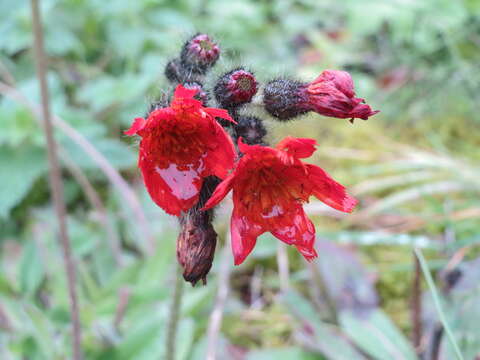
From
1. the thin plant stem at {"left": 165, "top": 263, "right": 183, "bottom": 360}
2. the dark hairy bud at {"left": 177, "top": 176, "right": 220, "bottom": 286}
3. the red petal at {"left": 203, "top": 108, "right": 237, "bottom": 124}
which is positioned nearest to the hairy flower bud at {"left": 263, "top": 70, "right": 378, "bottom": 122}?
the red petal at {"left": 203, "top": 108, "right": 237, "bottom": 124}

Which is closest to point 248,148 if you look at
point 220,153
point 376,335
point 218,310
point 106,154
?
point 220,153

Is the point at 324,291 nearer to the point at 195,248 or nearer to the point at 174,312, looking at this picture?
the point at 174,312

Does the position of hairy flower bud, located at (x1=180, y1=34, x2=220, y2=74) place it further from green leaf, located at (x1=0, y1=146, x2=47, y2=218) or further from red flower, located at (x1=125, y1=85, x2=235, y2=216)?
green leaf, located at (x1=0, y1=146, x2=47, y2=218)

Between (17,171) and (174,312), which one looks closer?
(174,312)

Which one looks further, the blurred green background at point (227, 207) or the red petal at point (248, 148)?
the blurred green background at point (227, 207)

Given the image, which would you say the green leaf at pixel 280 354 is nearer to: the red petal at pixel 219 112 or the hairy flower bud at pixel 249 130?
the hairy flower bud at pixel 249 130

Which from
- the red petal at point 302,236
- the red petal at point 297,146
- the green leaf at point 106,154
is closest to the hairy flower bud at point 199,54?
the red petal at point 297,146

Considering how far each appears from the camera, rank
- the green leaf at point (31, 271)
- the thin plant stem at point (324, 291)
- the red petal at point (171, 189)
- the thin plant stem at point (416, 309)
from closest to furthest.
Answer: the red petal at point (171, 189)
the thin plant stem at point (416, 309)
the green leaf at point (31, 271)
the thin plant stem at point (324, 291)
